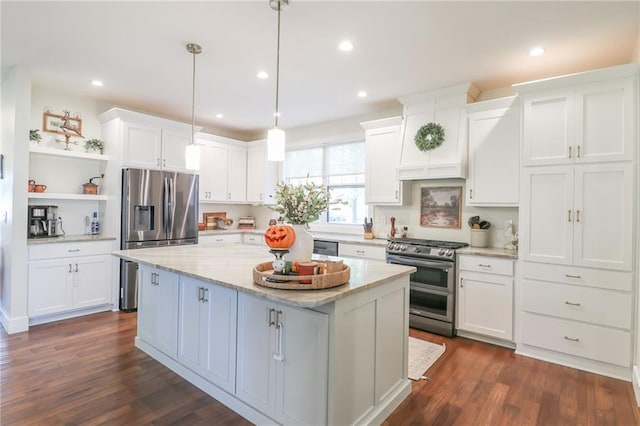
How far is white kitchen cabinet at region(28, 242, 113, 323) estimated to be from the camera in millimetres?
3646

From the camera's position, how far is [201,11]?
241cm

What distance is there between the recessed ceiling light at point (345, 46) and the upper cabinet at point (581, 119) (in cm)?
161

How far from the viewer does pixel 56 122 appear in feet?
13.6

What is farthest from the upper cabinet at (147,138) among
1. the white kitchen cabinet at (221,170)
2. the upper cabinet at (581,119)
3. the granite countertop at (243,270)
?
the upper cabinet at (581,119)

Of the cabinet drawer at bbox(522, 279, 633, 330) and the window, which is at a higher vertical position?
the window

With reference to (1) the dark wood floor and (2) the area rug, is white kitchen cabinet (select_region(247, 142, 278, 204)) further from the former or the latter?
(2) the area rug

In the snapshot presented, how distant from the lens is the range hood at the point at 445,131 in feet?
Answer: 12.3

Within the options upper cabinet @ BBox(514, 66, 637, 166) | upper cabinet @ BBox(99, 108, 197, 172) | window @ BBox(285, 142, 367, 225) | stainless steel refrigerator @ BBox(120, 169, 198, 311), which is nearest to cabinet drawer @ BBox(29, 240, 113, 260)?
stainless steel refrigerator @ BBox(120, 169, 198, 311)

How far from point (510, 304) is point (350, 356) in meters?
2.15

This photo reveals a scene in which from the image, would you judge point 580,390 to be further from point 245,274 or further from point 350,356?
point 245,274

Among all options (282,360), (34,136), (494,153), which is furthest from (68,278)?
(494,153)

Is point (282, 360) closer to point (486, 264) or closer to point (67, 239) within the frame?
point (486, 264)

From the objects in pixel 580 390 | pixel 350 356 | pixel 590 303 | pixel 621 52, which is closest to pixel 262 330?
pixel 350 356

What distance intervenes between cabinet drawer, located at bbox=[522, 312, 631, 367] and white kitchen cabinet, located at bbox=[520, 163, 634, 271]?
0.53 metres
